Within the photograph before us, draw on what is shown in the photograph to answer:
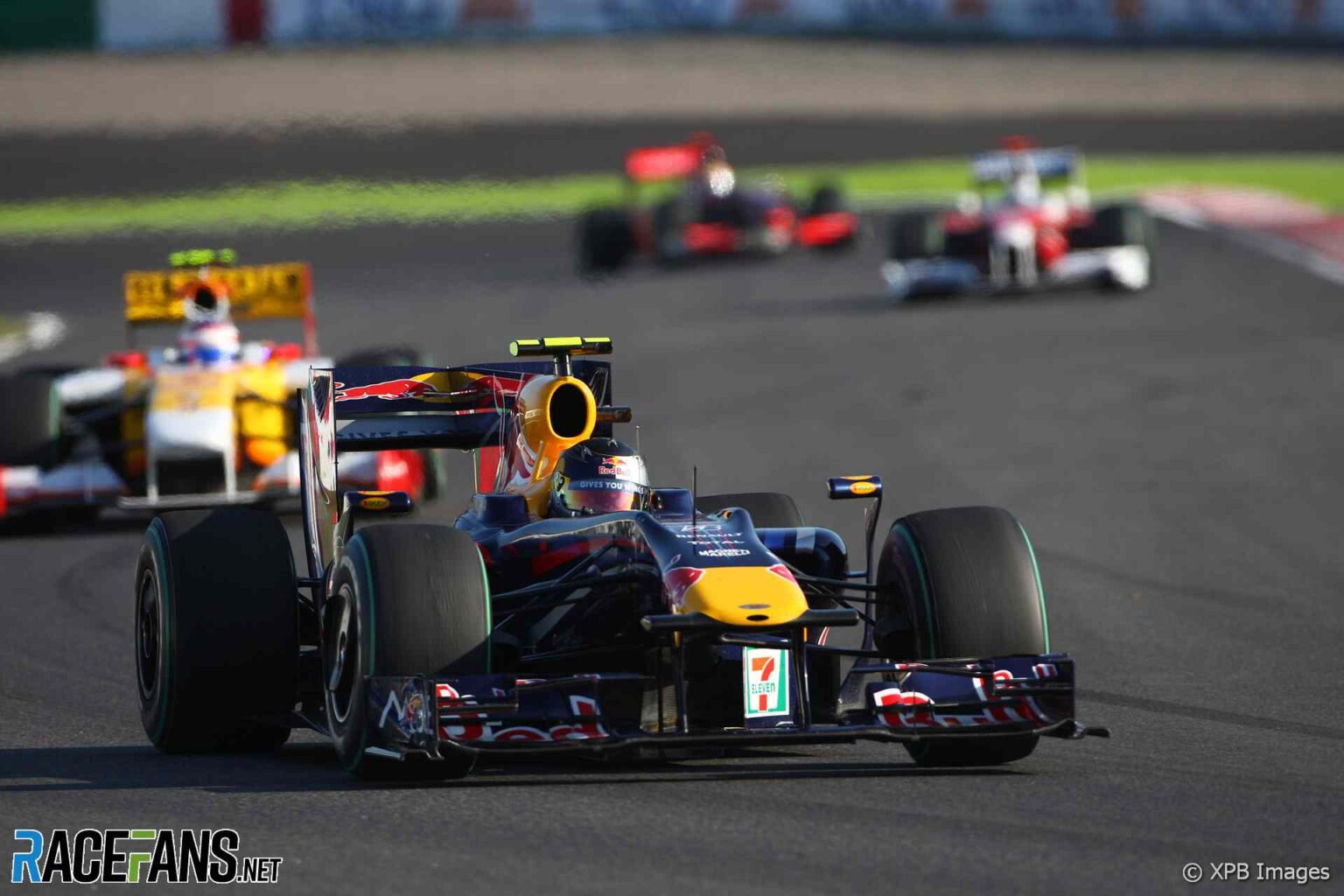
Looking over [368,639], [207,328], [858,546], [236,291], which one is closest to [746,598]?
[368,639]

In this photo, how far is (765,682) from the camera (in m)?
7.36

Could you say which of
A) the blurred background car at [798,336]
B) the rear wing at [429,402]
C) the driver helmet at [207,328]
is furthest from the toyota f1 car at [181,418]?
the rear wing at [429,402]

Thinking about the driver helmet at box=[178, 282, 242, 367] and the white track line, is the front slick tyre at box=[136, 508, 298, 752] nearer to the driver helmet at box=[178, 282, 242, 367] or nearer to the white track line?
the driver helmet at box=[178, 282, 242, 367]

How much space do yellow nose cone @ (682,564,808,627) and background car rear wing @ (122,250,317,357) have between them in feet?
30.2

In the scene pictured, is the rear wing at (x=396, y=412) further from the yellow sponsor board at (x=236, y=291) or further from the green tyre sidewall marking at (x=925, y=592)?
the yellow sponsor board at (x=236, y=291)

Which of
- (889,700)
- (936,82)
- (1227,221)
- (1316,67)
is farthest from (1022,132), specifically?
(889,700)

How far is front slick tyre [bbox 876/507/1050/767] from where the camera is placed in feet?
25.1

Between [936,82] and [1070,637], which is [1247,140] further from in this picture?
[1070,637]

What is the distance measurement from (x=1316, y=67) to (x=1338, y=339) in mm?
27607

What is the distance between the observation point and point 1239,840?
651 cm

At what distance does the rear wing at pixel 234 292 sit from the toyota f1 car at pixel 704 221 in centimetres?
1659

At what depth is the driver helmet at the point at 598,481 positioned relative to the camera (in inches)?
333

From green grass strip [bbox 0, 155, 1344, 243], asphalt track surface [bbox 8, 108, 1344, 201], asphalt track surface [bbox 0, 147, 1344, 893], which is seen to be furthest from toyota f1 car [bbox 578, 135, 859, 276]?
asphalt track surface [bbox 8, 108, 1344, 201]

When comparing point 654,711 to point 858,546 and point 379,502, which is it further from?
point 858,546
